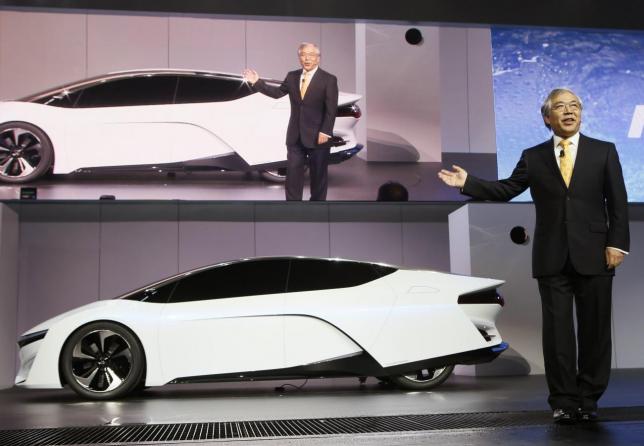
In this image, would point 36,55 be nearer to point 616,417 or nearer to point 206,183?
point 206,183

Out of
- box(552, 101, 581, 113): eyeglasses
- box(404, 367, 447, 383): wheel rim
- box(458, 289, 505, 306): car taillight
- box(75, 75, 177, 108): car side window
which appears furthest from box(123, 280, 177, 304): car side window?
box(552, 101, 581, 113): eyeglasses

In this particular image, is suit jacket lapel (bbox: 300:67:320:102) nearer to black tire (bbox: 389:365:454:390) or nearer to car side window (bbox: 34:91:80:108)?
car side window (bbox: 34:91:80:108)

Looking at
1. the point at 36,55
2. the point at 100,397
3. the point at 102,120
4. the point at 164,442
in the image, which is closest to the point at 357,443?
the point at 164,442

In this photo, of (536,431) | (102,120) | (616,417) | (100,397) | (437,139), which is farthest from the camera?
(437,139)

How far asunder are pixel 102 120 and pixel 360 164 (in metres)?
2.85

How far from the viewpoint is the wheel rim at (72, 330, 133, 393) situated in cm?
559

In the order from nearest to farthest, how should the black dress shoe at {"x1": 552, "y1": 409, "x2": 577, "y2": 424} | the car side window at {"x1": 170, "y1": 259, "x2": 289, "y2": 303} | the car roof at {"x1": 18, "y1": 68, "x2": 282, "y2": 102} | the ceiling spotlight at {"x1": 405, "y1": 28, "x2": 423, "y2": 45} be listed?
the black dress shoe at {"x1": 552, "y1": 409, "x2": 577, "y2": 424} → the car side window at {"x1": 170, "y1": 259, "x2": 289, "y2": 303} → the car roof at {"x1": 18, "y1": 68, "x2": 282, "y2": 102} → the ceiling spotlight at {"x1": 405, "y1": 28, "x2": 423, "y2": 45}

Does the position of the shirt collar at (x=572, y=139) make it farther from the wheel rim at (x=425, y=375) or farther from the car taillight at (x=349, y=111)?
the car taillight at (x=349, y=111)

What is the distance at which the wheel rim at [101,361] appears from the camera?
5.59 m

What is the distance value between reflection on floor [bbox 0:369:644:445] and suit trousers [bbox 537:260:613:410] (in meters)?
0.20

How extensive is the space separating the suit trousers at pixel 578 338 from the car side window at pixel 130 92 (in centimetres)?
536

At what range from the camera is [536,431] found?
3371 mm

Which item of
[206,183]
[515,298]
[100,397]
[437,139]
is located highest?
[437,139]

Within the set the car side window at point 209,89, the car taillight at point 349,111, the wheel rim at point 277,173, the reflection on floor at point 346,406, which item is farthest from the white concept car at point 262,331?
the car side window at point 209,89
